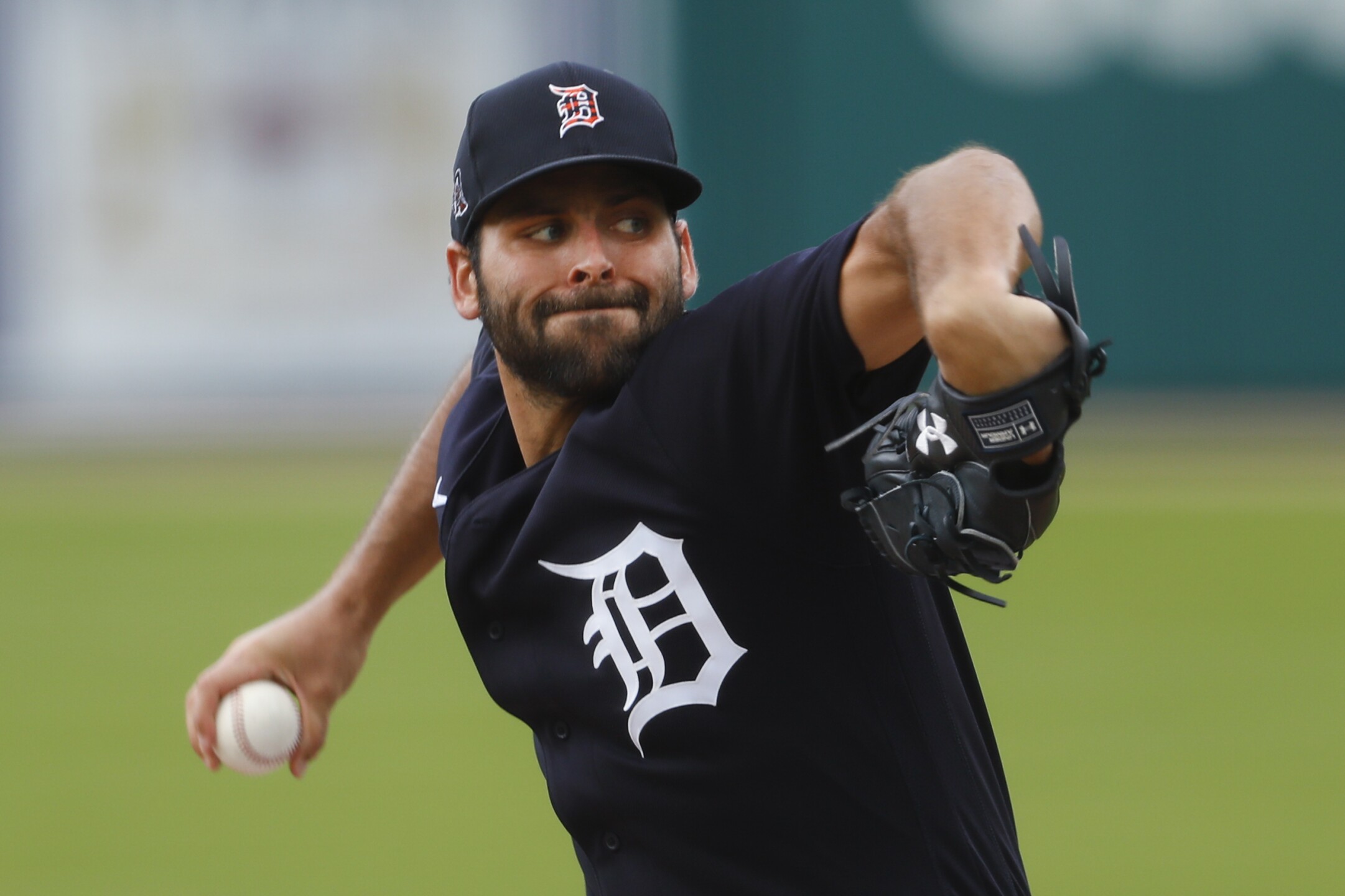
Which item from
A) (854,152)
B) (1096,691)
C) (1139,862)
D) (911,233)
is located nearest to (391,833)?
(1139,862)

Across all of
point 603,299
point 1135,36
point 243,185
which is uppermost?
point 243,185

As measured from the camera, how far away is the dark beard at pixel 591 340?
2398 millimetres

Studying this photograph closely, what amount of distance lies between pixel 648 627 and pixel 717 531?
0.17 metres

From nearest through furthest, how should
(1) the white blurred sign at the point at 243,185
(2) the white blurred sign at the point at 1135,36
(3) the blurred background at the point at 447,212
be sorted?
(3) the blurred background at the point at 447,212 → (2) the white blurred sign at the point at 1135,36 → (1) the white blurred sign at the point at 243,185

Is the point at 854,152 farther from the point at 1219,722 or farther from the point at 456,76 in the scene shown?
the point at 1219,722

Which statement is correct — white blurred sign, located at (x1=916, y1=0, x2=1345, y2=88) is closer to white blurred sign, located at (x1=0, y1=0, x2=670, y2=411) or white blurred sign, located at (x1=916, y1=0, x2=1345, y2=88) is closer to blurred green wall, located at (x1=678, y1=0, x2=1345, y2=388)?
blurred green wall, located at (x1=678, y1=0, x2=1345, y2=388)

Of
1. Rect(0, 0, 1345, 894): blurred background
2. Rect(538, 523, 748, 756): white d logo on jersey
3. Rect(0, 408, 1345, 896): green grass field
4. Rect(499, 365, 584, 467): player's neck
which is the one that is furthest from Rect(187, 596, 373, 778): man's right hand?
Rect(0, 0, 1345, 894): blurred background

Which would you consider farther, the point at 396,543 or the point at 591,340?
the point at 396,543

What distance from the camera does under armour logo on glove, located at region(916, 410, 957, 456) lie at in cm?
182

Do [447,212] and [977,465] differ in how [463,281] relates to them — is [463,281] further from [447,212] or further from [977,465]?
[447,212]

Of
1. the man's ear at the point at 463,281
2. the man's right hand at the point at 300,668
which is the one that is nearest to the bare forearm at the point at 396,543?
the man's right hand at the point at 300,668

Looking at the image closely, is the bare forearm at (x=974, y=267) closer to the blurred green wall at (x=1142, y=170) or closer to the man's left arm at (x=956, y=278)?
the man's left arm at (x=956, y=278)

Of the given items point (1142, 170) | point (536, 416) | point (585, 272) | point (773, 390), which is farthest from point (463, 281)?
point (1142, 170)

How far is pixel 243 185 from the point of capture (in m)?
14.3
